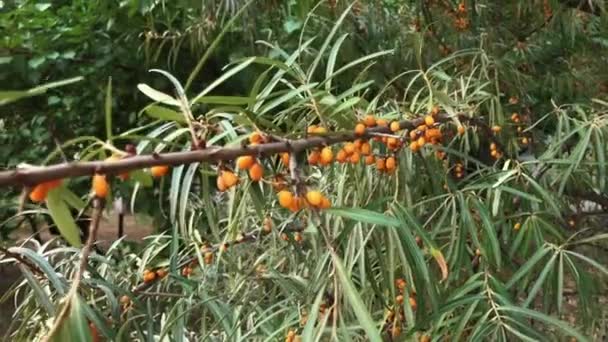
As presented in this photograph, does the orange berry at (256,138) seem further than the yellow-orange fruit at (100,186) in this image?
Yes

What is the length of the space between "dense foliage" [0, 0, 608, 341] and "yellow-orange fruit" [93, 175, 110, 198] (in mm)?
35

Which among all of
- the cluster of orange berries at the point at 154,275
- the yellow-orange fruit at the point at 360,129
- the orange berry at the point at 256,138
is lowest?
the cluster of orange berries at the point at 154,275

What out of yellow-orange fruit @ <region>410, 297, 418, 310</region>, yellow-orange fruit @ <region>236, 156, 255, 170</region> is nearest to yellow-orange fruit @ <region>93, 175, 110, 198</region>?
yellow-orange fruit @ <region>236, 156, 255, 170</region>

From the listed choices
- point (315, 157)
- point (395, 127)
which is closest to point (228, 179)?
point (315, 157)

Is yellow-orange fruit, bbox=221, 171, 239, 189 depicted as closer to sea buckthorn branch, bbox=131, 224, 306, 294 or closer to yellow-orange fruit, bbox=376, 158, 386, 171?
yellow-orange fruit, bbox=376, 158, 386, 171

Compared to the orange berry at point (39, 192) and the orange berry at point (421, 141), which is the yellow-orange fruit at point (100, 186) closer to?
the orange berry at point (39, 192)

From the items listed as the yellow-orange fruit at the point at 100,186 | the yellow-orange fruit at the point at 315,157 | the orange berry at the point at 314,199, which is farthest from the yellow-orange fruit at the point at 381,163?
the yellow-orange fruit at the point at 100,186

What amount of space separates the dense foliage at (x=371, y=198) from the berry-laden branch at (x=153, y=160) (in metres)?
0.02

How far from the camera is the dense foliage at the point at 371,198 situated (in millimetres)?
605

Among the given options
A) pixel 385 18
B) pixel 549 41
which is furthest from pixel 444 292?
pixel 549 41

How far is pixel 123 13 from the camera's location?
2191 mm

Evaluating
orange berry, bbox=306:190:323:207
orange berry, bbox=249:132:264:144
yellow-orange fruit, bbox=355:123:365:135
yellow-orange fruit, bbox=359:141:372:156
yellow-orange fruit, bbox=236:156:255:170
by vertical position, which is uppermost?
orange berry, bbox=249:132:264:144

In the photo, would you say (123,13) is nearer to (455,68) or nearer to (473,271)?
(455,68)

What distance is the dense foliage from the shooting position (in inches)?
23.8
